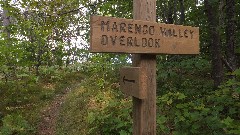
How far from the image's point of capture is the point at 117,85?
945 cm

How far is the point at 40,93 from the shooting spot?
392 inches

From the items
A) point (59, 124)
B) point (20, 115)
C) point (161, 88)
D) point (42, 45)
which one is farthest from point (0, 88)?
point (161, 88)

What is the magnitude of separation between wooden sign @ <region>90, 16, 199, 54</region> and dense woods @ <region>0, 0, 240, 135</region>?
4.78 feet

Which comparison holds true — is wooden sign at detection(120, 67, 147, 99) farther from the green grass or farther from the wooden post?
the green grass

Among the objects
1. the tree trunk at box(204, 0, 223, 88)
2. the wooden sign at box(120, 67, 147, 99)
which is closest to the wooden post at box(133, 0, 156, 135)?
the wooden sign at box(120, 67, 147, 99)

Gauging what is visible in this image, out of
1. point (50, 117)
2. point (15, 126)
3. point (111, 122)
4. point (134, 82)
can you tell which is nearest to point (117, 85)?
point (50, 117)

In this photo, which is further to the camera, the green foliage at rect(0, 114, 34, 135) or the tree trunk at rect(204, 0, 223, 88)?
the tree trunk at rect(204, 0, 223, 88)

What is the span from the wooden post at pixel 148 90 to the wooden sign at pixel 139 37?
0.20 meters

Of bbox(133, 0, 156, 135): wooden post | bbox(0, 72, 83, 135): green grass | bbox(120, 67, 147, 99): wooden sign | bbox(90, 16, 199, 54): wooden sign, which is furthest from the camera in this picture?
bbox(0, 72, 83, 135): green grass

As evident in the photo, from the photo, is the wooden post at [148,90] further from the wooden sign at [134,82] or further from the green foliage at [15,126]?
the green foliage at [15,126]

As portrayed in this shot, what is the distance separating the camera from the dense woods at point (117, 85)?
5.01 metres

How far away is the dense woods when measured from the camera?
501 centimetres

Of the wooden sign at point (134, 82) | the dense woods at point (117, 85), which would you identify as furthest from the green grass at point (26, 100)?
the wooden sign at point (134, 82)

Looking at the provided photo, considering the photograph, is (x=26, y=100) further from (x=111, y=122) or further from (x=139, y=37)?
(x=139, y=37)
